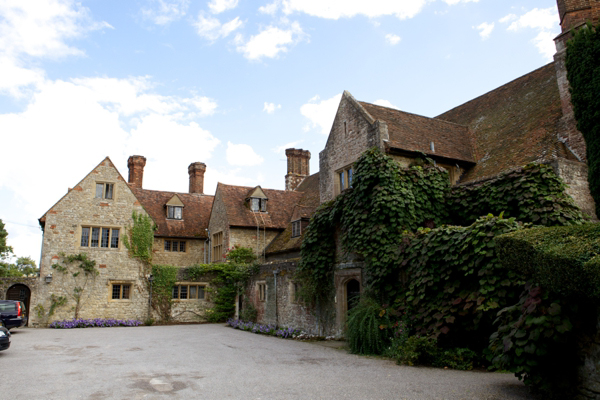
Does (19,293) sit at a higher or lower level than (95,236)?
lower

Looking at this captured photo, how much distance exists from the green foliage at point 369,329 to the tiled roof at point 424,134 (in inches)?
248

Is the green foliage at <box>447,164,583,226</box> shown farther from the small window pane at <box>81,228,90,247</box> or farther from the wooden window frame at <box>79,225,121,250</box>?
the small window pane at <box>81,228,90,247</box>

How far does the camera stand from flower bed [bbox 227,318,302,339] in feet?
56.0

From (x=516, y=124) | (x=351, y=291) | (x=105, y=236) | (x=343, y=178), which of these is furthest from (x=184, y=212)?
(x=516, y=124)

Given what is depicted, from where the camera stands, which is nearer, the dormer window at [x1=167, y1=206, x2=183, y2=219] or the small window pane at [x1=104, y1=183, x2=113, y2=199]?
the small window pane at [x1=104, y1=183, x2=113, y2=199]

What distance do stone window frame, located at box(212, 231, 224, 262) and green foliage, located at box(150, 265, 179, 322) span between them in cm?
303

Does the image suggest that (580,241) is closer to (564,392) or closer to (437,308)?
(564,392)

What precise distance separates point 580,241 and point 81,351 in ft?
41.8

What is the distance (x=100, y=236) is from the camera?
2502 cm

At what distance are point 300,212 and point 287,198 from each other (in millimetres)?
6643

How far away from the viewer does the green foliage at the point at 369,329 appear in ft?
38.0

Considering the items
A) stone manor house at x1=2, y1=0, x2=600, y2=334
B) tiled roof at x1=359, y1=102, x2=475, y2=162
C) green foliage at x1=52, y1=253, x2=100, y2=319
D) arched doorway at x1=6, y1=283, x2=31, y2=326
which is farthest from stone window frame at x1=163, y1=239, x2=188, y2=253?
tiled roof at x1=359, y1=102, x2=475, y2=162

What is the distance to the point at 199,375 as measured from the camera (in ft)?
28.8

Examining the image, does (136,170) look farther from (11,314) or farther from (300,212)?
(11,314)
